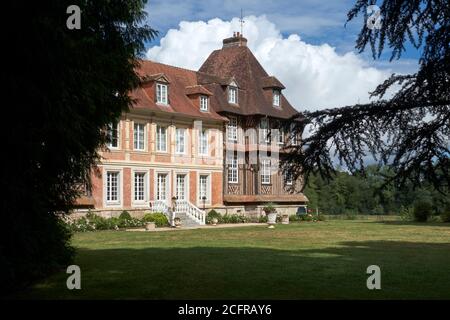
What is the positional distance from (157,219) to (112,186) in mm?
3133

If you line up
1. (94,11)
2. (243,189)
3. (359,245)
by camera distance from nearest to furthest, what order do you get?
(94,11) → (359,245) → (243,189)

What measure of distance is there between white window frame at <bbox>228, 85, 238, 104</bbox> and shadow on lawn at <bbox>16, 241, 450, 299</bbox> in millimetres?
22529

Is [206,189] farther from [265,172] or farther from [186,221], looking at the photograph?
[265,172]

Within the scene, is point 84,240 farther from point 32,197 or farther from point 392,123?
point 392,123

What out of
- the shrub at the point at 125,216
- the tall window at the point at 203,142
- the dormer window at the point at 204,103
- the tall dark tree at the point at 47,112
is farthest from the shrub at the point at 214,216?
the tall dark tree at the point at 47,112

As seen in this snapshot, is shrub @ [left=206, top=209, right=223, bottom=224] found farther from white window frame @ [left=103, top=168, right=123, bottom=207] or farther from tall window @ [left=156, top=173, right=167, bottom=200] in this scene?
white window frame @ [left=103, top=168, right=123, bottom=207]

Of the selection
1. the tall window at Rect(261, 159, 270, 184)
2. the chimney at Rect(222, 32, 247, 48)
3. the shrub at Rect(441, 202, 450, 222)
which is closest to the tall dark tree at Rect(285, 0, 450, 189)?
the shrub at Rect(441, 202, 450, 222)

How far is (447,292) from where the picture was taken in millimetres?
9094

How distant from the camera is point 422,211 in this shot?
3462 centimetres

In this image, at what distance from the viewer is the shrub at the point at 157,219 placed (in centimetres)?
2896

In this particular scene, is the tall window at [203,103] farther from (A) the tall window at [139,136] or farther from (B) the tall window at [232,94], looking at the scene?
(A) the tall window at [139,136]

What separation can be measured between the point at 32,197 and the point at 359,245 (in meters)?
11.6

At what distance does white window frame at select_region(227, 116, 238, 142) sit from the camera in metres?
36.5
